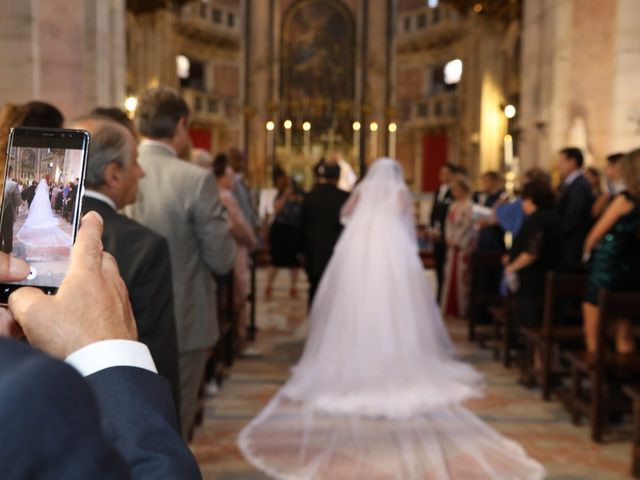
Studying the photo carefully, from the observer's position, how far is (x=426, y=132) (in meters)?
29.4

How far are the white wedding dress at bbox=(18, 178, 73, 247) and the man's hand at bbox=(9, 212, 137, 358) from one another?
17cm

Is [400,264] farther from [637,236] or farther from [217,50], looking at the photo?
[217,50]

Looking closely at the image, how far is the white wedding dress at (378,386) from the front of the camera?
15.4ft

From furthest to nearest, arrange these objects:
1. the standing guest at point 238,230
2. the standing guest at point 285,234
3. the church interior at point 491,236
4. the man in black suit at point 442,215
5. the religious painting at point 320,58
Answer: the religious painting at point 320,58 → the standing guest at point 285,234 → the man in black suit at point 442,215 → the standing guest at point 238,230 → the church interior at point 491,236

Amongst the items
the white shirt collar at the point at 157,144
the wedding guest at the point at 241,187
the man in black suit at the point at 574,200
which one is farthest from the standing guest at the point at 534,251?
the white shirt collar at the point at 157,144

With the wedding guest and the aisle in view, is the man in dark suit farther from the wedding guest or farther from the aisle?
the wedding guest

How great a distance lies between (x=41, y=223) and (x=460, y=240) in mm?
8329

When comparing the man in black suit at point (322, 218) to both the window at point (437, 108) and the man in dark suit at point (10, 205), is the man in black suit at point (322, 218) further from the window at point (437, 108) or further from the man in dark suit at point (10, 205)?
the window at point (437, 108)

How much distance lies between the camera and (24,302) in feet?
3.25

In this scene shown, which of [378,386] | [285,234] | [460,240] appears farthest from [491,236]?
[378,386]

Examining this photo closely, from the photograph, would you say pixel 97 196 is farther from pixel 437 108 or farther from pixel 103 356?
pixel 437 108

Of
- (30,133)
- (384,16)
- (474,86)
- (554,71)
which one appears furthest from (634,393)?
(384,16)

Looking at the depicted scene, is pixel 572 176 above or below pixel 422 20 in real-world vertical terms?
below

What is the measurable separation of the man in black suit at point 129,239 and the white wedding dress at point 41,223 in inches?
50.3
